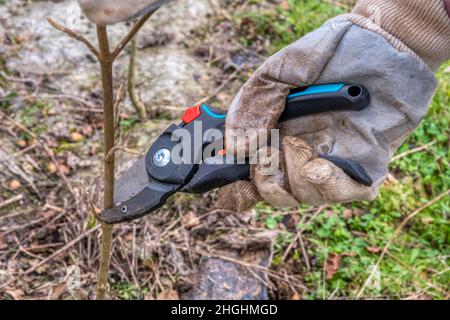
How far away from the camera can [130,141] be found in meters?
2.63

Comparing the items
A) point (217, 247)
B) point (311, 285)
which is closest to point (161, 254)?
point (217, 247)

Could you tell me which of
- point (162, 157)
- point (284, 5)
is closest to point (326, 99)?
point (162, 157)

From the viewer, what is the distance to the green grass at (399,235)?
7.29ft

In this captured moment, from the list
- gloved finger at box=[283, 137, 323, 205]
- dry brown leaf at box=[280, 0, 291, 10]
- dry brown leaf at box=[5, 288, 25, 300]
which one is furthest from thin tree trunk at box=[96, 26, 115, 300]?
dry brown leaf at box=[280, 0, 291, 10]

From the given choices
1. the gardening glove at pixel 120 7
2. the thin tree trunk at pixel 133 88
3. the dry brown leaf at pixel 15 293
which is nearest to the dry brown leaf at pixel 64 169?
the thin tree trunk at pixel 133 88

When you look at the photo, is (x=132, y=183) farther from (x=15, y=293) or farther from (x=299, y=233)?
(x=299, y=233)

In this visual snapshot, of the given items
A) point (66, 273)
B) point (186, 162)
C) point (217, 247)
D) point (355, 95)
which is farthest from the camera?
point (217, 247)

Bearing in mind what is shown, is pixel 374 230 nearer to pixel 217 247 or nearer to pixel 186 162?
pixel 217 247

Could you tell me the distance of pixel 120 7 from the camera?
846 millimetres

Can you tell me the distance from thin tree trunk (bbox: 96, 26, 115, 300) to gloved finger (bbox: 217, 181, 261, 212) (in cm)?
37

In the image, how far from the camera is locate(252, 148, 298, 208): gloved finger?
156 centimetres

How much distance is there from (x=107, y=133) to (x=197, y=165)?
38 centimetres

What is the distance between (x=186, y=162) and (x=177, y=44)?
165cm

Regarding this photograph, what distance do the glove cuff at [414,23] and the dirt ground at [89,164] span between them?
1107mm
